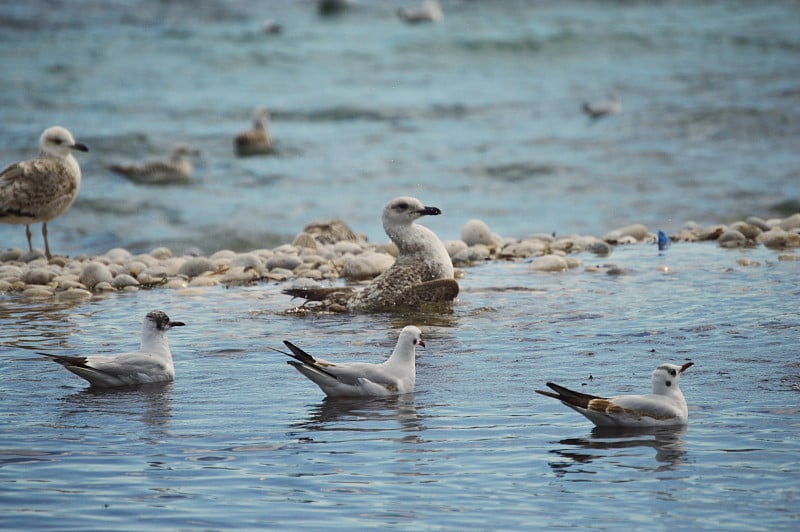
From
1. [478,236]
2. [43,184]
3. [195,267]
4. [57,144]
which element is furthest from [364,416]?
[57,144]

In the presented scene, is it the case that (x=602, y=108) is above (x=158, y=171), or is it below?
above

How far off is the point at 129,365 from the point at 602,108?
1705 centimetres

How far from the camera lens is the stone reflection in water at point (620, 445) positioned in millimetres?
6121

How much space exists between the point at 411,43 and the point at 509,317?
77.8 feet

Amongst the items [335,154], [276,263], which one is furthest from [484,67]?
[276,263]

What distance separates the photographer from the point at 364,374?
7.55 metres

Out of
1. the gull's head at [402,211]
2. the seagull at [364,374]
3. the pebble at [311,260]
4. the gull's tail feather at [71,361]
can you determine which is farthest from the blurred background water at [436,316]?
the gull's head at [402,211]

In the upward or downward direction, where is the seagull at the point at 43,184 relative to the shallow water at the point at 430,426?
upward

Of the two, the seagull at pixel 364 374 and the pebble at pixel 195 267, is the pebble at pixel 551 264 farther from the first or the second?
the seagull at pixel 364 374

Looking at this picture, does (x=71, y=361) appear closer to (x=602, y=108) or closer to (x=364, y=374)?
(x=364, y=374)

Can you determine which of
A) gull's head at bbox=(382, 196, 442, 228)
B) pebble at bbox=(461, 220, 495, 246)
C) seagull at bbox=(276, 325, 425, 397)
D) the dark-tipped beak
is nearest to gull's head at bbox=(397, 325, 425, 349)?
seagull at bbox=(276, 325, 425, 397)

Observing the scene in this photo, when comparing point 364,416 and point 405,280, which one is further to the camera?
point 405,280

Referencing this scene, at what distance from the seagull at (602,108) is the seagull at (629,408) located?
17.3 m

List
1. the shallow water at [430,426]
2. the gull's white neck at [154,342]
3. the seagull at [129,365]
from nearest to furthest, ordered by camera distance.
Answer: the shallow water at [430,426]
the seagull at [129,365]
the gull's white neck at [154,342]
